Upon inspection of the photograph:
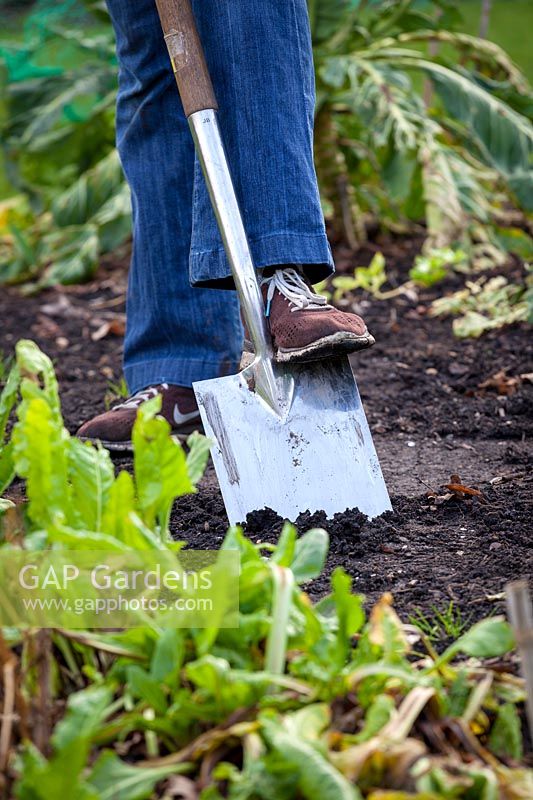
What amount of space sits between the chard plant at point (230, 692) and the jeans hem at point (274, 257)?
0.74 m

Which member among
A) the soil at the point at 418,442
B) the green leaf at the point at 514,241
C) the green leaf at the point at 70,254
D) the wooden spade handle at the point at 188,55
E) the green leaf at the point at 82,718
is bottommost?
the soil at the point at 418,442

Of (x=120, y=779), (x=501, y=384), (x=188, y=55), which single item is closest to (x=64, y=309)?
(x=501, y=384)

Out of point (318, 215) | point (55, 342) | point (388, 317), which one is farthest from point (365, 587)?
point (55, 342)

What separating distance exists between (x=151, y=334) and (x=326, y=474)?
79 cm

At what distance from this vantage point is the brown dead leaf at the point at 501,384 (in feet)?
8.45

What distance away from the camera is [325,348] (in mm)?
1716

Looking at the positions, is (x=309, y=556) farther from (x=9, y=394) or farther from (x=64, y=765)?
(x=9, y=394)

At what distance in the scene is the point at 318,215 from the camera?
1.85 meters

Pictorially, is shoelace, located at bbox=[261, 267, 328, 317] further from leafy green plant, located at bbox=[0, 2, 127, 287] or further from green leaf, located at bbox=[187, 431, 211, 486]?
leafy green plant, located at bbox=[0, 2, 127, 287]

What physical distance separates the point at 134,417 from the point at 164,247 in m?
0.44

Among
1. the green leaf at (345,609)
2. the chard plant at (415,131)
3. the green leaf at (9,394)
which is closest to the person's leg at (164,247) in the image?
the green leaf at (9,394)

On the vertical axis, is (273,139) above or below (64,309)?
above

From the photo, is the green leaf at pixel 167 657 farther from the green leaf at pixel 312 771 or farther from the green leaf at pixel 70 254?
the green leaf at pixel 70 254

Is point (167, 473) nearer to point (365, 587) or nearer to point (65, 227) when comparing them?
point (365, 587)
